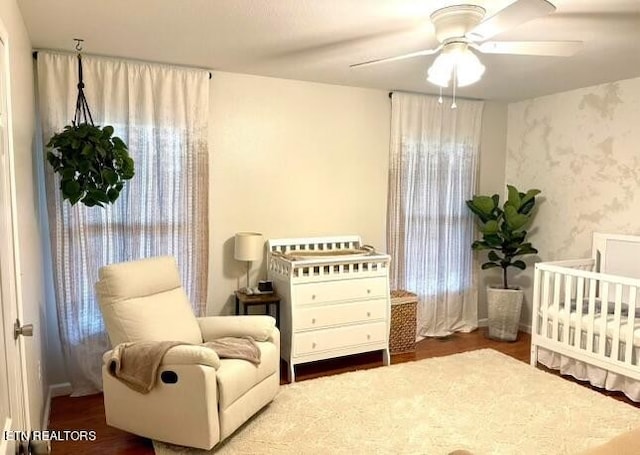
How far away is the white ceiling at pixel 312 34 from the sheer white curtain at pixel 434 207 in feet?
2.37

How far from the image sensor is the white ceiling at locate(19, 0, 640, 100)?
2.32 meters

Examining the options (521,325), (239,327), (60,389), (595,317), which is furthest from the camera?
(521,325)

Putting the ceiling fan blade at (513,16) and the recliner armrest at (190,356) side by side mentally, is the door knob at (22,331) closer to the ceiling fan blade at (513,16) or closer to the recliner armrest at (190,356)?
the recliner armrest at (190,356)

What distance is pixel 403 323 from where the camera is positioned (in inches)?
163

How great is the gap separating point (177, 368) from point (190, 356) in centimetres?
10

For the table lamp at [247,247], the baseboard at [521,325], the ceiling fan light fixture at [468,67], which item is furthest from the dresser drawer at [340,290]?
the ceiling fan light fixture at [468,67]

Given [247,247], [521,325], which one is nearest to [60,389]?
[247,247]

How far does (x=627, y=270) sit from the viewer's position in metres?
3.85

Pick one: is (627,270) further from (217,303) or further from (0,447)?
(0,447)

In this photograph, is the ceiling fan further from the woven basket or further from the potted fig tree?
the potted fig tree

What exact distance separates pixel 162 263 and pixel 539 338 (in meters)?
3.10

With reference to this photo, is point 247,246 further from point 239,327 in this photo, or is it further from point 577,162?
point 577,162

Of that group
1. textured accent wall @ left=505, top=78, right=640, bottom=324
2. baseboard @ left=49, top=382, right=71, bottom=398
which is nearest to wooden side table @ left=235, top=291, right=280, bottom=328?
baseboard @ left=49, top=382, right=71, bottom=398

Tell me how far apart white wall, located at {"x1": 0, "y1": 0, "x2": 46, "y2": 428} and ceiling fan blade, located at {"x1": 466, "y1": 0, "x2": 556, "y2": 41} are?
206 cm
